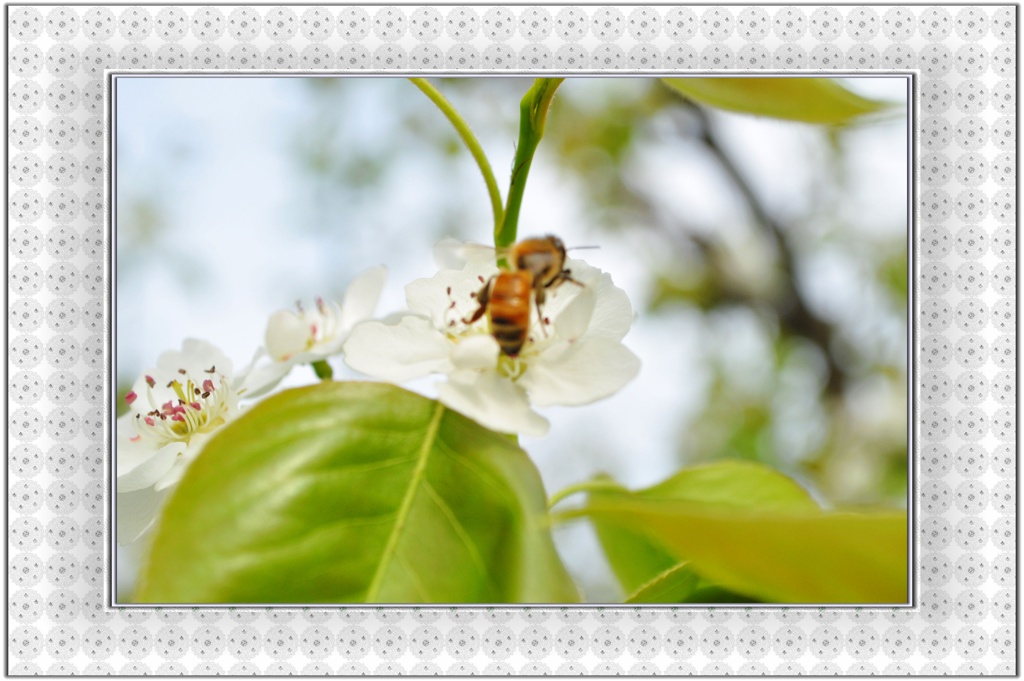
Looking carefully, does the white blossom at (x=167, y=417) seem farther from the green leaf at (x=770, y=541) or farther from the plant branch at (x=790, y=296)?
the plant branch at (x=790, y=296)

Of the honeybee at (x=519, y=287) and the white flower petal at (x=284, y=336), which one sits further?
the white flower petal at (x=284, y=336)

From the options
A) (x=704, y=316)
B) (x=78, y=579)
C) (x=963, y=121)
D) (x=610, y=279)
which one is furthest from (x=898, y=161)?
(x=78, y=579)

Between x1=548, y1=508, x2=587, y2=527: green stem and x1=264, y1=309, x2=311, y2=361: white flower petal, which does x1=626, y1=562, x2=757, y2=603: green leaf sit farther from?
x1=264, y1=309, x2=311, y2=361: white flower petal

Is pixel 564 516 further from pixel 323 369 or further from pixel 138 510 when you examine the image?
pixel 138 510

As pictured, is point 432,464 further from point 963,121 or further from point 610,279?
point 963,121

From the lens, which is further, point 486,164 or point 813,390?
point 813,390

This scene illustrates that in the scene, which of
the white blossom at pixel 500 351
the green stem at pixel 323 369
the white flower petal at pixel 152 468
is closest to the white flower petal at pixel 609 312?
the white blossom at pixel 500 351
